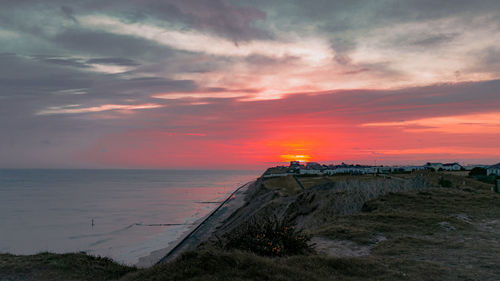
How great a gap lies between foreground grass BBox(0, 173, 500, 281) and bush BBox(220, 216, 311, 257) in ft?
2.59

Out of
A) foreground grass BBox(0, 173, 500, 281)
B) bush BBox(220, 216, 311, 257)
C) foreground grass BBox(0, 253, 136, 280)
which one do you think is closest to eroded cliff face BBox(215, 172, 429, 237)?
foreground grass BBox(0, 173, 500, 281)

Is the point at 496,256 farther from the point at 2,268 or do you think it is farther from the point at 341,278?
the point at 2,268

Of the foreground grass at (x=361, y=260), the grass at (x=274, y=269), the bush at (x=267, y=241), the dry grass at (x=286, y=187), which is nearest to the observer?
the grass at (x=274, y=269)

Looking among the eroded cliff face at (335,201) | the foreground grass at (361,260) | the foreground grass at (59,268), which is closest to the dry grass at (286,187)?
the eroded cliff face at (335,201)

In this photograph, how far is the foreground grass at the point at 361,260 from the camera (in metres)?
8.95

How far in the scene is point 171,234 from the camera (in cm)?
3978

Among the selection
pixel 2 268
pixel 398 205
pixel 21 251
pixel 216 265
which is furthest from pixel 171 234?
pixel 216 265

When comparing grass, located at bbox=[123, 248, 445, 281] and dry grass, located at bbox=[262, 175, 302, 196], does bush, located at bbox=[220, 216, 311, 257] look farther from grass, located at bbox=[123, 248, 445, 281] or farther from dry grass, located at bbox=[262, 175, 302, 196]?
dry grass, located at bbox=[262, 175, 302, 196]

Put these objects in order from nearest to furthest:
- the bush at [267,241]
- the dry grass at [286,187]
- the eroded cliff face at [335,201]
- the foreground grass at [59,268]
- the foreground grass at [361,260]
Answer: the foreground grass at [361,260]
the foreground grass at [59,268]
the bush at [267,241]
the eroded cliff face at [335,201]
the dry grass at [286,187]

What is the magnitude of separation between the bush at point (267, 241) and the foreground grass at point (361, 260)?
79 cm

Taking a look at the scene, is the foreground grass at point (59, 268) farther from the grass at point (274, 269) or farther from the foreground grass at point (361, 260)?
the grass at point (274, 269)

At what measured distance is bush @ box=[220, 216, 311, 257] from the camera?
38.0 feet

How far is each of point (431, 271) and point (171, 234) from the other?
33.3 meters

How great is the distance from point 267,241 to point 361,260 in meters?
2.88
